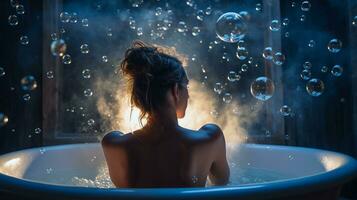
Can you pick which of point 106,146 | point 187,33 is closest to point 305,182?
point 106,146

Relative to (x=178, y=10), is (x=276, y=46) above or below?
below

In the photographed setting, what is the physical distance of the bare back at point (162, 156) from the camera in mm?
1121

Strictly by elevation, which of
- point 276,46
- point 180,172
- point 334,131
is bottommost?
point 334,131

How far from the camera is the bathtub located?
778mm

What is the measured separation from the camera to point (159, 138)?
1.13 metres

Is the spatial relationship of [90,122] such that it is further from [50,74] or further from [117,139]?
[117,139]

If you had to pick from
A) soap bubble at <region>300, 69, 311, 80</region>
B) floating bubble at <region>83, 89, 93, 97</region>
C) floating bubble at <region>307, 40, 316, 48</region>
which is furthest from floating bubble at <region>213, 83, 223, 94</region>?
floating bubble at <region>83, 89, 93, 97</region>

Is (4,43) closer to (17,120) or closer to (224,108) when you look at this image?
(17,120)

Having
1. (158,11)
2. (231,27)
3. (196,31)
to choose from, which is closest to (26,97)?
(158,11)

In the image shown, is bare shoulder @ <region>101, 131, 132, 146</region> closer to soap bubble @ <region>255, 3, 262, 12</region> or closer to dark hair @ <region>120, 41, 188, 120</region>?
dark hair @ <region>120, 41, 188, 120</region>

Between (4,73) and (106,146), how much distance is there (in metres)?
1.97

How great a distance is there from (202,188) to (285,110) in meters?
1.92

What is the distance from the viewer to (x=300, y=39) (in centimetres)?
264

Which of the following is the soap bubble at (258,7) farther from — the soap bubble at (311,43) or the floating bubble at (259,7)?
the soap bubble at (311,43)
